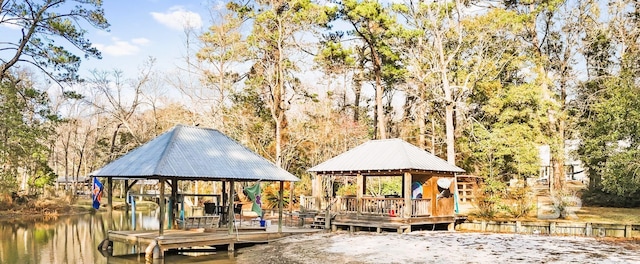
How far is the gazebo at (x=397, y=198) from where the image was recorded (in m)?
20.7

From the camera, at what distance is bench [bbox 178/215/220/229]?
18.5 m

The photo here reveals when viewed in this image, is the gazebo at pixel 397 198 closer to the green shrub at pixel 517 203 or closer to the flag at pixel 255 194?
the green shrub at pixel 517 203

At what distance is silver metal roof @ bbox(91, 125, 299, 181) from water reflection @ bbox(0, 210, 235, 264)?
2.45 meters

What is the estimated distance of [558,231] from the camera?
21.0 meters

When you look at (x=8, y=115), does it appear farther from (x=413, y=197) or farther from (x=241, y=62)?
(x=413, y=197)

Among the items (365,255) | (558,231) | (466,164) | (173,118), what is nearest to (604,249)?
(558,231)

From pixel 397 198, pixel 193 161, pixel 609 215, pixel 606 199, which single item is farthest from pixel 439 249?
pixel 606 199

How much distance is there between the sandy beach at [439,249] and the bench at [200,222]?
1.75 metres

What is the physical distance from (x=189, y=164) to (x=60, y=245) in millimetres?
7632

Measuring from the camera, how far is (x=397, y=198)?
21.2 metres

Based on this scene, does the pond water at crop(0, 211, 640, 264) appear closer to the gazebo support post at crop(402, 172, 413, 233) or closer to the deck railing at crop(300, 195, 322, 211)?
the gazebo support post at crop(402, 172, 413, 233)

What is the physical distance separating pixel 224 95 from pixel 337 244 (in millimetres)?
19915

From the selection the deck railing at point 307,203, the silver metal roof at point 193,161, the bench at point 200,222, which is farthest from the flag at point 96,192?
the deck railing at point 307,203

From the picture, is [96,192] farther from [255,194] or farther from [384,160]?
[384,160]
